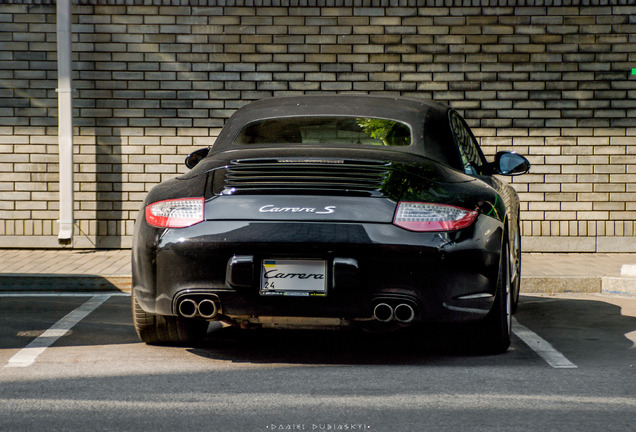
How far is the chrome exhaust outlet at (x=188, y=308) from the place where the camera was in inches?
183

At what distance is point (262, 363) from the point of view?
4961mm

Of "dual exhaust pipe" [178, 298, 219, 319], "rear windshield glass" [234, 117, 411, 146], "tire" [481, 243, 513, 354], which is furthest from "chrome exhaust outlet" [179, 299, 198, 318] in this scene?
"tire" [481, 243, 513, 354]

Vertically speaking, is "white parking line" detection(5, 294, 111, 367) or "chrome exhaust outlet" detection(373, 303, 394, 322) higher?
"chrome exhaust outlet" detection(373, 303, 394, 322)

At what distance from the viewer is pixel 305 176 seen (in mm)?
4676

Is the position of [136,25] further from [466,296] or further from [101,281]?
[466,296]

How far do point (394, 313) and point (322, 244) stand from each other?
50 centimetres

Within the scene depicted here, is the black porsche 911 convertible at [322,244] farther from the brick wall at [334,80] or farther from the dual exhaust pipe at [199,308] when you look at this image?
the brick wall at [334,80]

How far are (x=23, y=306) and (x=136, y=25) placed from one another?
450 cm

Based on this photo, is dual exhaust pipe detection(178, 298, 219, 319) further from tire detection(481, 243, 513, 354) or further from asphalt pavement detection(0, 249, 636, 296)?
asphalt pavement detection(0, 249, 636, 296)

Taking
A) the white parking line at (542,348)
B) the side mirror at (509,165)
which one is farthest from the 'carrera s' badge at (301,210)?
the side mirror at (509,165)

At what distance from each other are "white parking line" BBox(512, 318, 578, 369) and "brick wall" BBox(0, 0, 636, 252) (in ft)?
15.2

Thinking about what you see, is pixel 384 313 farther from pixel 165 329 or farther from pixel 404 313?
pixel 165 329

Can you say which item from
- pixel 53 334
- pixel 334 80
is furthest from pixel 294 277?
pixel 334 80

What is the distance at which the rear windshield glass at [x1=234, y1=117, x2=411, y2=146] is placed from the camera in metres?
5.46
